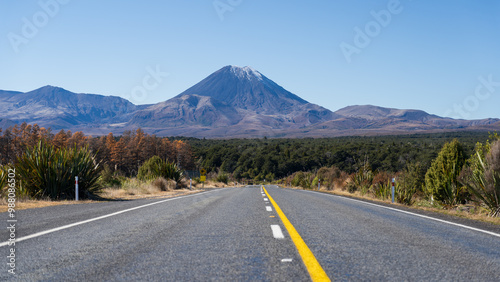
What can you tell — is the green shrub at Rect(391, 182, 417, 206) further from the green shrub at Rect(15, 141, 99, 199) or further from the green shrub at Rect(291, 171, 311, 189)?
the green shrub at Rect(291, 171, 311, 189)

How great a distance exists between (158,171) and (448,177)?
20.1 meters

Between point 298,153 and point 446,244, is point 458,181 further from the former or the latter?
point 298,153

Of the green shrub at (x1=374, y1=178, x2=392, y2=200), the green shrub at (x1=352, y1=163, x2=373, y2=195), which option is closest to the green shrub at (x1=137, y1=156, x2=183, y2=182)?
the green shrub at (x1=352, y1=163, x2=373, y2=195)

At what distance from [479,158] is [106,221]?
10.4 m

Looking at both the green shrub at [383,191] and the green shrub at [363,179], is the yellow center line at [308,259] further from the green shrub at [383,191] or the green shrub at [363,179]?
the green shrub at [363,179]

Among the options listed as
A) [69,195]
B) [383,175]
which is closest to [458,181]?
[383,175]

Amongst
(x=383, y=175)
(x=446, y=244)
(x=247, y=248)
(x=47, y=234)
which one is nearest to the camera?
Result: (x=247, y=248)

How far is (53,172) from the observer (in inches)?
541

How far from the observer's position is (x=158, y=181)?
2530 centimetres

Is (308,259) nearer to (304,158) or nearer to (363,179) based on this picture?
(363,179)

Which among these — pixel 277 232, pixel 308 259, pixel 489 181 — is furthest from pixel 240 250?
pixel 489 181

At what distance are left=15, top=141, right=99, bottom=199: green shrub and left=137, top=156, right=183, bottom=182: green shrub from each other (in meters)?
12.7

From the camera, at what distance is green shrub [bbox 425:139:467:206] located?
1368 centimetres

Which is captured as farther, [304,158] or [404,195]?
[304,158]
